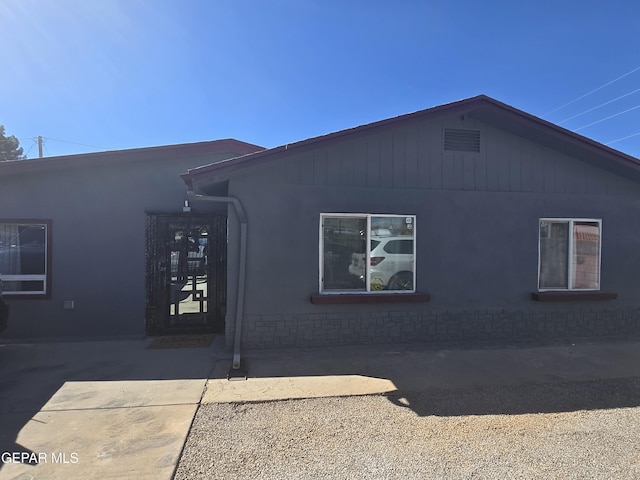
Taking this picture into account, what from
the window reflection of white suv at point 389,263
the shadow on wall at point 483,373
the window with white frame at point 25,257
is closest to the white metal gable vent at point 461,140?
the window reflection of white suv at point 389,263

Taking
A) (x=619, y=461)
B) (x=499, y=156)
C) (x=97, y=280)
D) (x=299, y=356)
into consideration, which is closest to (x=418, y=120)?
(x=499, y=156)

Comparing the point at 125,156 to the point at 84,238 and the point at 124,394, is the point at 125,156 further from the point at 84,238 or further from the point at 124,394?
the point at 124,394

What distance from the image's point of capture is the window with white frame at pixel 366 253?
19.6 ft

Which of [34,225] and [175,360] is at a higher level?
[34,225]

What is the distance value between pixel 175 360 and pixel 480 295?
4.82m

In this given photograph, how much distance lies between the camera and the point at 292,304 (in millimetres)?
5812

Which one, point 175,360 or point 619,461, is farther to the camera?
point 175,360

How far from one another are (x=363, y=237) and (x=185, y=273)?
10.5 ft

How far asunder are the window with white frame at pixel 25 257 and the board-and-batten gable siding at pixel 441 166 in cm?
424

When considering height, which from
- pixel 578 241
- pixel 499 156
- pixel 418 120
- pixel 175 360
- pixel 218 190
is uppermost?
pixel 418 120

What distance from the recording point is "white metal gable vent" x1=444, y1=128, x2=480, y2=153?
20.5 ft

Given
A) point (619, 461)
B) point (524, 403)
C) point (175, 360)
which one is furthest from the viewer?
point (175, 360)

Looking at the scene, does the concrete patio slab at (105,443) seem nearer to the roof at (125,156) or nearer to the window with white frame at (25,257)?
the window with white frame at (25,257)

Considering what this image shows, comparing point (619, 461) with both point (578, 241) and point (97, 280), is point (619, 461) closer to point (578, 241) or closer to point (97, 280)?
point (578, 241)
